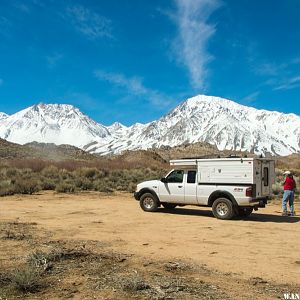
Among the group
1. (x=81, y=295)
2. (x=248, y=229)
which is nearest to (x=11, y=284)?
(x=81, y=295)

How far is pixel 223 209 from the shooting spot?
1645 centimetres

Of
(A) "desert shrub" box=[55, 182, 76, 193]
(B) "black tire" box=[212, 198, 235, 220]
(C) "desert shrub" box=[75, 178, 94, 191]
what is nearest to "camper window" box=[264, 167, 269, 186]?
(B) "black tire" box=[212, 198, 235, 220]

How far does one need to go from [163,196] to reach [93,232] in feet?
17.0

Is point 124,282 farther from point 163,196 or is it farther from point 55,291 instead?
point 163,196

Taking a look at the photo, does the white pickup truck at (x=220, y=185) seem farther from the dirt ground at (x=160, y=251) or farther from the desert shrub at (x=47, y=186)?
the desert shrub at (x=47, y=186)

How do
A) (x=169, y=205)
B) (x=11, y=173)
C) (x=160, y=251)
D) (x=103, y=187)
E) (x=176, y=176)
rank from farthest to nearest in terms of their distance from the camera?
(x=11, y=173)
(x=103, y=187)
(x=169, y=205)
(x=176, y=176)
(x=160, y=251)

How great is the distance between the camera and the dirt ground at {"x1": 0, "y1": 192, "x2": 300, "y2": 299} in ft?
25.0

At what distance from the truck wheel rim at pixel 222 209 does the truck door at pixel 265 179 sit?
1.46 metres

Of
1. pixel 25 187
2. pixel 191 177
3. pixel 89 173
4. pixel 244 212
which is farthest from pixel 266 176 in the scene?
Answer: pixel 89 173

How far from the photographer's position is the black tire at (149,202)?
1836 cm

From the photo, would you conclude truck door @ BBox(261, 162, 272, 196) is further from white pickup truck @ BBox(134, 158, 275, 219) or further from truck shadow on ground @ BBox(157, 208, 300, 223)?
truck shadow on ground @ BBox(157, 208, 300, 223)

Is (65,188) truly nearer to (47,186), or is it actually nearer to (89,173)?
(47,186)

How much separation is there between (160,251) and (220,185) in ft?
21.2

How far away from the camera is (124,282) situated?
25.6ft
